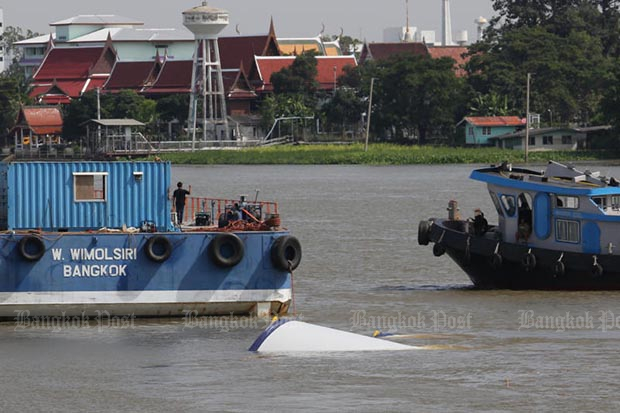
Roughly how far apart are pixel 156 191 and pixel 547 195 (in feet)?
27.7

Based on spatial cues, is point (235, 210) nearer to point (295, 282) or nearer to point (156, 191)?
point (156, 191)

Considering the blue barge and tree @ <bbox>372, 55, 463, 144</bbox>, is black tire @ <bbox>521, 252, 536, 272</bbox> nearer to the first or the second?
the blue barge

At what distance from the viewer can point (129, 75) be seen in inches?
5837

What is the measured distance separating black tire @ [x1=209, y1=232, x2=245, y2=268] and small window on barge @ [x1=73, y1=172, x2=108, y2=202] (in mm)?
2642

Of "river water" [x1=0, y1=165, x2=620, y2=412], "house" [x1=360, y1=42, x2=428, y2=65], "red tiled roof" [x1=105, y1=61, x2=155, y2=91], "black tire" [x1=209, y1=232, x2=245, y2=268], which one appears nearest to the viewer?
"river water" [x1=0, y1=165, x2=620, y2=412]

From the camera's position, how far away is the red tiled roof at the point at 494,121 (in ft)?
380

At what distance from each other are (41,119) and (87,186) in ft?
344

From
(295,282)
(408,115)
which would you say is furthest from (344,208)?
(408,115)

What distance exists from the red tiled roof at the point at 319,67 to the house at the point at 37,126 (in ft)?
63.2

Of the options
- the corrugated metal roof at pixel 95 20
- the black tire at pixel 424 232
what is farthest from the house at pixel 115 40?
the black tire at pixel 424 232

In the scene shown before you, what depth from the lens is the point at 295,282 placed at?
36031 mm

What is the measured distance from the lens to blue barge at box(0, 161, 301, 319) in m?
27.6

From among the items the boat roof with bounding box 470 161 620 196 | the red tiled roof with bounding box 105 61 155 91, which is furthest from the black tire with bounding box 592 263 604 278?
the red tiled roof with bounding box 105 61 155 91

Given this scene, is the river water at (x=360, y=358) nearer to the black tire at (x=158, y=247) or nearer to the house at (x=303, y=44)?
the black tire at (x=158, y=247)
